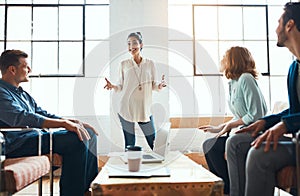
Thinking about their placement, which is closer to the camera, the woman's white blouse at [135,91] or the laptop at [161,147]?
the laptop at [161,147]

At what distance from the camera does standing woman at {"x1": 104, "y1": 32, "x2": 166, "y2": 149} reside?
334cm

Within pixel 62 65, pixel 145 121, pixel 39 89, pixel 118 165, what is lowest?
pixel 118 165

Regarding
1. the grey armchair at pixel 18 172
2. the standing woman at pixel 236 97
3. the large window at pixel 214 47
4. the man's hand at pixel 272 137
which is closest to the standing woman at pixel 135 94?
the standing woman at pixel 236 97

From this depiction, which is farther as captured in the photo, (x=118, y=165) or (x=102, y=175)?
(x=118, y=165)

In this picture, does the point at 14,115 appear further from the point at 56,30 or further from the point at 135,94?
the point at 56,30

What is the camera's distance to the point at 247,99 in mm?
2201

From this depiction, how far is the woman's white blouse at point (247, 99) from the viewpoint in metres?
2.14

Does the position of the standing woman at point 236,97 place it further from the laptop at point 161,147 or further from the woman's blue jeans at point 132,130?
the woman's blue jeans at point 132,130

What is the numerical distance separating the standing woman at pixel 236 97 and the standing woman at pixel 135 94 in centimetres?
99

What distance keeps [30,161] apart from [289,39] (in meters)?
1.51

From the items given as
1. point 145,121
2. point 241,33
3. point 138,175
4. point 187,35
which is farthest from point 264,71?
point 138,175

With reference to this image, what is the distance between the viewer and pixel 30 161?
1907 millimetres

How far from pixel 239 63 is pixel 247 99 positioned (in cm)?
28

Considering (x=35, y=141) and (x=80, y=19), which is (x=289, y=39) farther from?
(x=80, y=19)
